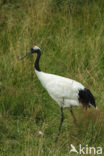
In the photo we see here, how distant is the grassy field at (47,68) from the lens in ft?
15.3

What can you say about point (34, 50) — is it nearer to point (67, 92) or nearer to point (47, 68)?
point (47, 68)

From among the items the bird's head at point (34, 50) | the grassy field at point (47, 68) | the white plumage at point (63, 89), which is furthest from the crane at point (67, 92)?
the bird's head at point (34, 50)

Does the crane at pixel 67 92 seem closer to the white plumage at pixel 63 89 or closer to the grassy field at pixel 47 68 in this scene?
the white plumage at pixel 63 89

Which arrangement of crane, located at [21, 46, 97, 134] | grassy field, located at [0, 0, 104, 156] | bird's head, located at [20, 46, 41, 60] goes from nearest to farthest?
grassy field, located at [0, 0, 104, 156]
crane, located at [21, 46, 97, 134]
bird's head, located at [20, 46, 41, 60]

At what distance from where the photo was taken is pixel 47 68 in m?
6.11

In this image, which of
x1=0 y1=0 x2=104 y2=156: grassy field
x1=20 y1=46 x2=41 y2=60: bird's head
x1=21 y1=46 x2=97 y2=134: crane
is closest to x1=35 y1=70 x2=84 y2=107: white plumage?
x1=21 y1=46 x2=97 y2=134: crane

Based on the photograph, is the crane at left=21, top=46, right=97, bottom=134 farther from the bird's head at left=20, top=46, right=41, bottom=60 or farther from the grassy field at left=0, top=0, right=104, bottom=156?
the bird's head at left=20, top=46, right=41, bottom=60

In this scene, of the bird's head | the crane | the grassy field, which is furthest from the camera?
the bird's head

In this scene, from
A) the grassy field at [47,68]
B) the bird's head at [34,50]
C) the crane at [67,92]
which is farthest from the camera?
the bird's head at [34,50]

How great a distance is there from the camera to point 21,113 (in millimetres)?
5359

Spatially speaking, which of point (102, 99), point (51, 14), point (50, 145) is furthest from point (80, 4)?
point (50, 145)

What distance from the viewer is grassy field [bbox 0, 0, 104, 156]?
4.66 metres

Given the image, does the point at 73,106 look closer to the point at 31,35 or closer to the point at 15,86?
the point at 15,86

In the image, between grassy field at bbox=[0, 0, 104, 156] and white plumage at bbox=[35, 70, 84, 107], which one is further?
white plumage at bbox=[35, 70, 84, 107]
